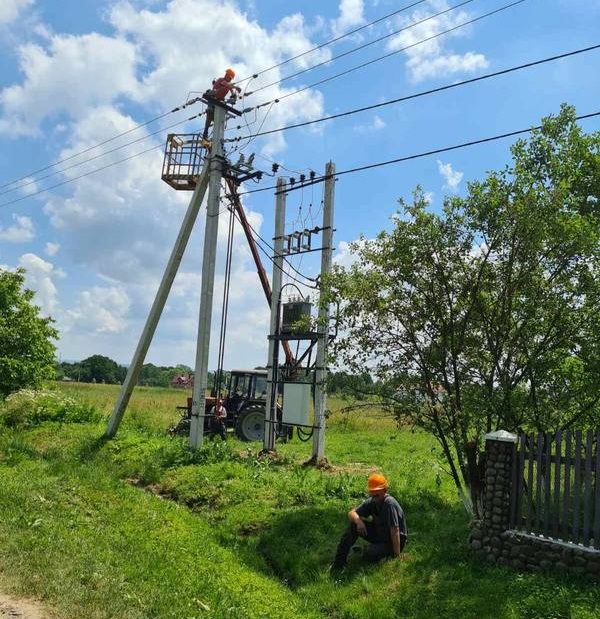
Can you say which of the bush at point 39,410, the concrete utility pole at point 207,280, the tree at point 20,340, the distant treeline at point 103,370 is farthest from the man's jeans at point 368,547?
the distant treeline at point 103,370

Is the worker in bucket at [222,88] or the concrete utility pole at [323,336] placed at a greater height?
the worker in bucket at [222,88]

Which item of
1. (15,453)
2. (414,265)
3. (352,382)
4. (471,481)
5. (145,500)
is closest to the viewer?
(471,481)

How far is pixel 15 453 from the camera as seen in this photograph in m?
14.0

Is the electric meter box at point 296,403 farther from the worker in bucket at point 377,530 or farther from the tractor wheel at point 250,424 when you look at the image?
the worker in bucket at point 377,530

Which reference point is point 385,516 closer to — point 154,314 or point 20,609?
point 20,609

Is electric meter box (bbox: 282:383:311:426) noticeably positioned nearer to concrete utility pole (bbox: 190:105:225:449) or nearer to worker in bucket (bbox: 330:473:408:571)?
concrete utility pole (bbox: 190:105:225:449)

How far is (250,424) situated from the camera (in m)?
18.9

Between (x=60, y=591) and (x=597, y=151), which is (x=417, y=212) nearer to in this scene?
(x=597, y=151)

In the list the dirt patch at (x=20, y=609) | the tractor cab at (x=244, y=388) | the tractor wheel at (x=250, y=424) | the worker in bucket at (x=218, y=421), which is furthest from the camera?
the tractor cab at (x=244, y=388)

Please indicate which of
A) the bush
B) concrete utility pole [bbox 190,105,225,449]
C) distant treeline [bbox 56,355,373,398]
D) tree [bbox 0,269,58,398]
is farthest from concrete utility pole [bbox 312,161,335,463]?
distant treeline [bbox 56,355,373,398]

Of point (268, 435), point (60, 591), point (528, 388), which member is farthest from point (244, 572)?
point (268, 435)

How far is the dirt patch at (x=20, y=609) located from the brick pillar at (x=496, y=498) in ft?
15.9

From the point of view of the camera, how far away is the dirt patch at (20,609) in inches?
216

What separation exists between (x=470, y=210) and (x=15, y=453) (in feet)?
36.8
